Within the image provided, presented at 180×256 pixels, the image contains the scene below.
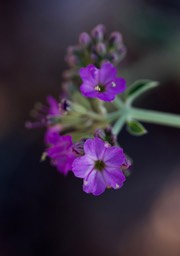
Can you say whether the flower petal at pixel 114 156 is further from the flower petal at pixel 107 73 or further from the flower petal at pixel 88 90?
the flower petal at pixel 107 73

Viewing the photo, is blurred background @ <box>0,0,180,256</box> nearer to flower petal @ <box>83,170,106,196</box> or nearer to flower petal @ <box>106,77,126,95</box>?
flower petal @ <box>106,77,126,95</box>

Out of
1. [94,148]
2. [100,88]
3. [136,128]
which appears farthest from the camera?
[136,128]

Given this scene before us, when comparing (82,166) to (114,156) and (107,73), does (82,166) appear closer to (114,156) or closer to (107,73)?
(114,156)

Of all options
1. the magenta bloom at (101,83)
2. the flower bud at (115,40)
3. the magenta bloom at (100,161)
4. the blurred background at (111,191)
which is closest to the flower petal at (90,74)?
the magenta bloom at (101,83)

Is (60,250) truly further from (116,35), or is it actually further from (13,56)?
(116,35)

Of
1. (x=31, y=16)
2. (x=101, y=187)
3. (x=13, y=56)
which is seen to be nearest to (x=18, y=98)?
(x=13, y=56)

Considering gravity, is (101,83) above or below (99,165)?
above

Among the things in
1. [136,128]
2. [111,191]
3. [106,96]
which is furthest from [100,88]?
[111,191]
